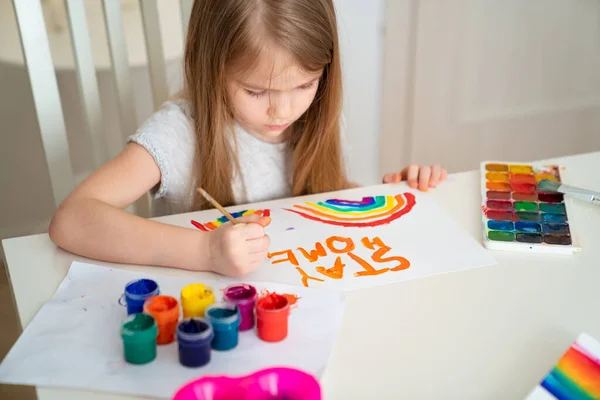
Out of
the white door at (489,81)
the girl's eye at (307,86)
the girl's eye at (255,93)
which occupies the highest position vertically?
the girl's eye at (307,86)

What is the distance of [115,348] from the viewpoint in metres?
0.60

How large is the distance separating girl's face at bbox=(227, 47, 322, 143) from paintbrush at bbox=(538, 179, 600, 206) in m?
0.38

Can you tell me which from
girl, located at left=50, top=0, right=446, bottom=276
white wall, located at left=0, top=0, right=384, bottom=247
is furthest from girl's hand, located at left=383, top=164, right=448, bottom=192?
white wall, located at left=0, top=0, right=384, bottom=247

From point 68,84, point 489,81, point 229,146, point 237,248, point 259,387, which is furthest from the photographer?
point 489,81

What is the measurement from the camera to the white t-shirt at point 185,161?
968 mm

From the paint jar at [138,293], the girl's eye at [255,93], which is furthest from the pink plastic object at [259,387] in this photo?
the girl's eye at [255,93]

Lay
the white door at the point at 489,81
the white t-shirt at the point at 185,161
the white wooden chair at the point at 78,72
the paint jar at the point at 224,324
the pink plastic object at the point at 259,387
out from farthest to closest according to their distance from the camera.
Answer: the white door at the point at 489,81 → the white wooden chair at the point at 78,72 → the white t-shirt at the point at 185,161 → the paint jar at the point at 224,324 → the pink plastic object at the point at 259,387

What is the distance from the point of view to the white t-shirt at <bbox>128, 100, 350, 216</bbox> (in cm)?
97

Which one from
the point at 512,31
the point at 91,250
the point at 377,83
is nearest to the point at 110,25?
the point at 91,250

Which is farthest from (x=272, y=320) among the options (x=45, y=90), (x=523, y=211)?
(x=45, y=90)

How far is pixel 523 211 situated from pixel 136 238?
54cm

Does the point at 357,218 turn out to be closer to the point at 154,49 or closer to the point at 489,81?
the point at 154,49

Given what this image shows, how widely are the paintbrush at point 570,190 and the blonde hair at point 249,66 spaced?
0.35 metres

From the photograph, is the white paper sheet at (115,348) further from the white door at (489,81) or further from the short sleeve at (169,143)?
the white door at (489,81)
